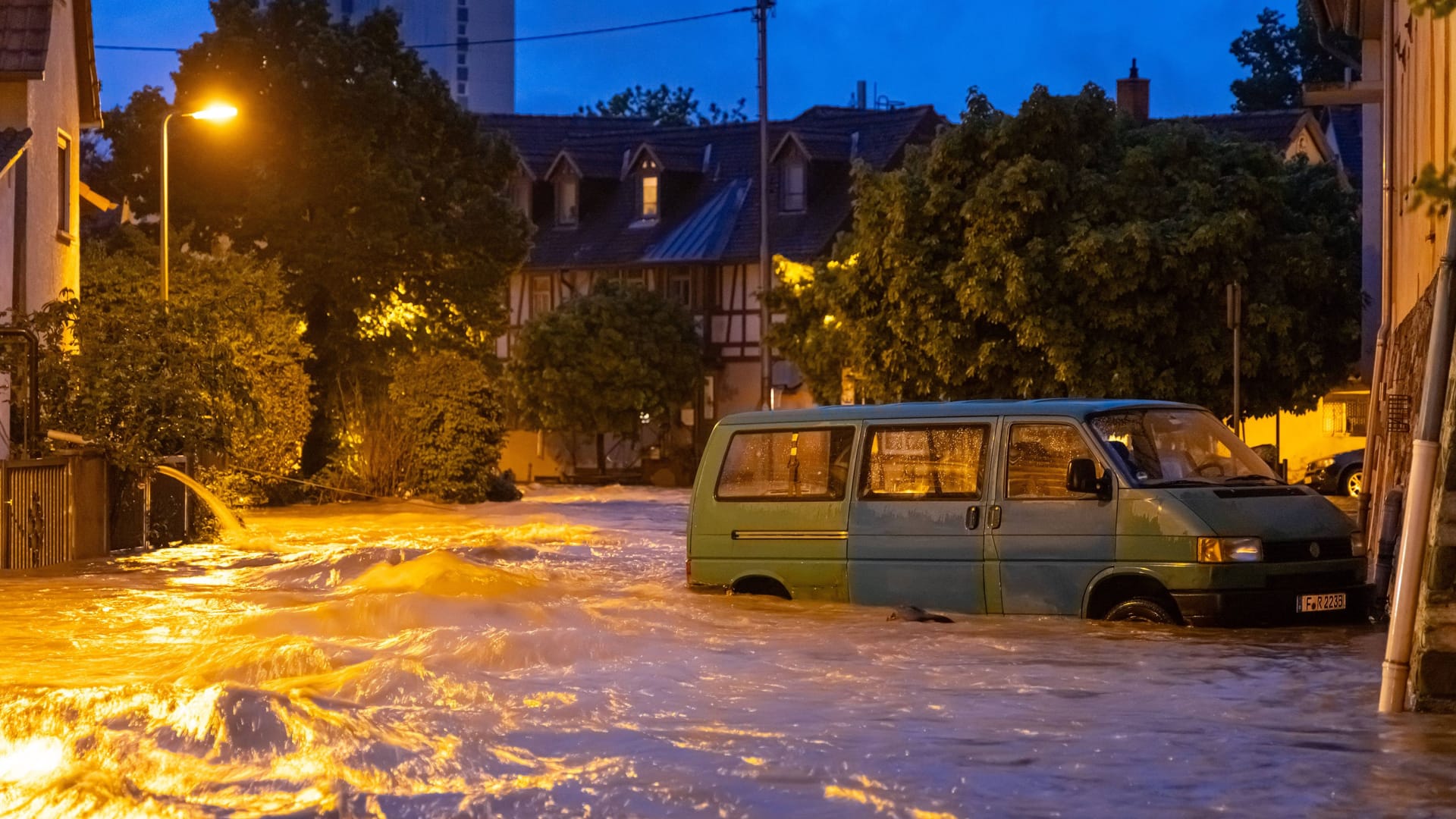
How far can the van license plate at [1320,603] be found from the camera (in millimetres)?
12852

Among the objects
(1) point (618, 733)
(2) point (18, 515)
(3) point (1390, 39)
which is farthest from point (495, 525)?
(1) point (618, 733)

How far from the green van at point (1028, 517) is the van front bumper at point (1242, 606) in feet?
0.03

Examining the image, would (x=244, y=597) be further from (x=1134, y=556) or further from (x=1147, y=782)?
(x=1147, y=782)

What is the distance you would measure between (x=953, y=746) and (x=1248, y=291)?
1086 inches

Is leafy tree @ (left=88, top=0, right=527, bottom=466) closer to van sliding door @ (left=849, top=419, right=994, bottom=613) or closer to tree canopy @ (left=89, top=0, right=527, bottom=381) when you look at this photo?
tree canopy @ (left=89, top=0, right=527, bottom=381)

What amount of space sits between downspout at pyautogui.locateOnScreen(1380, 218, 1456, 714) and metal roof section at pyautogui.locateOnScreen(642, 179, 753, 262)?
49331mm

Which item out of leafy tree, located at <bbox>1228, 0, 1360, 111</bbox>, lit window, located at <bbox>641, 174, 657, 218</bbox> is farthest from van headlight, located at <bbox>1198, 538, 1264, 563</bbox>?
leafy tree, located at <bbox>1228, 0, 1360, 111</bbox>

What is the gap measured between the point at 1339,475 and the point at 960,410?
26.8m

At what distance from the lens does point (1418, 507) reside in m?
9.80

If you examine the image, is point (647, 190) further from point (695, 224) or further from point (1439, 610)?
point (1439, 610)

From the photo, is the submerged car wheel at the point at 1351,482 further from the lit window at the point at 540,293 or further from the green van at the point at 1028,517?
the lit window at the point at 540,293

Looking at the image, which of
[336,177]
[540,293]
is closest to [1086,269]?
[336,177]

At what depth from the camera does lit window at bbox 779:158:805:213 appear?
6016 cm

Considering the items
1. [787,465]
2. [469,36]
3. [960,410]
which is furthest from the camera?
[469,36]
